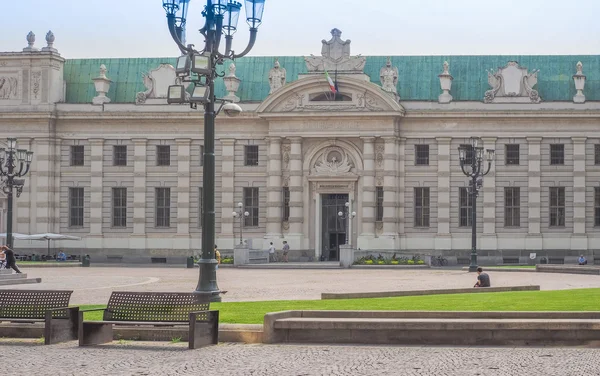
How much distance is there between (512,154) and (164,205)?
24.7m

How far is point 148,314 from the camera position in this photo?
72.8 feet

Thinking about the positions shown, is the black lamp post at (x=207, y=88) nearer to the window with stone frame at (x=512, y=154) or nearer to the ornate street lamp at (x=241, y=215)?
the ornate street lamp at (x=241, y=215)

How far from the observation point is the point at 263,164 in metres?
76.6

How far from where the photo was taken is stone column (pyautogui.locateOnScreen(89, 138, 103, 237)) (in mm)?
77500

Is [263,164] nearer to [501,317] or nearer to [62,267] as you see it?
[62,267]

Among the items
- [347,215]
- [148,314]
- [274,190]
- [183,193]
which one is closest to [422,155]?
[347,215]

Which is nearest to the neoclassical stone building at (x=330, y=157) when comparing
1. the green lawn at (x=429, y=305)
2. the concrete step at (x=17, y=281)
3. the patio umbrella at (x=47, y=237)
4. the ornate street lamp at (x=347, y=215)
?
the ornate street lamp at (x=347, y=215)

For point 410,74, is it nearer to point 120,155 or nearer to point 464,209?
point 464,209

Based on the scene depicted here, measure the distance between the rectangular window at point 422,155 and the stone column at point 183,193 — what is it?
16040 mm

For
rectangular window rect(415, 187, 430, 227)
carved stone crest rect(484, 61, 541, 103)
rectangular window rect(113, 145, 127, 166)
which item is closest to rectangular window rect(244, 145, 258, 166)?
rectangular window rect(113, 145, 127, 166)

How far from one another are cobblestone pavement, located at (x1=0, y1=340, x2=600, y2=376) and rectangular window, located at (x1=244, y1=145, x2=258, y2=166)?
2168 inches

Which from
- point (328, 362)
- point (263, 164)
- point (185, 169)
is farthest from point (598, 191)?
point (328, 362)

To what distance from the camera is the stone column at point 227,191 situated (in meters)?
76.4

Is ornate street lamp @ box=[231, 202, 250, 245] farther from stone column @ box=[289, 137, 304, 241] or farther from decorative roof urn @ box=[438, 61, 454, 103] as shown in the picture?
decorative roof urn @ box=[438, 61, 454, 103]
